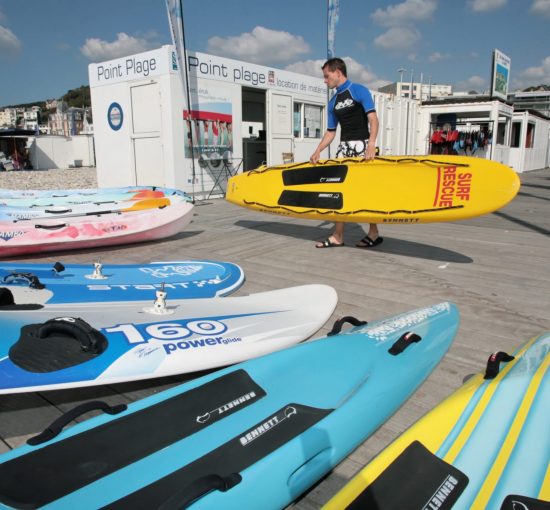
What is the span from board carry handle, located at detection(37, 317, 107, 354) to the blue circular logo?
8985mm

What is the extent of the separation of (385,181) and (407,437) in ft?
11.7

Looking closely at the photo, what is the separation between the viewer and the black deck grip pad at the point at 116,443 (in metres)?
1.25

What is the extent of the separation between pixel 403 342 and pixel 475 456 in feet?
2.41

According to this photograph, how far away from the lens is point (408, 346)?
7.08ft

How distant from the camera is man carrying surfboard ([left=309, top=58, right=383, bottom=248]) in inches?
182

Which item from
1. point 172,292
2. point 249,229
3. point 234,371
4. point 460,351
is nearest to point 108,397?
point 234,371

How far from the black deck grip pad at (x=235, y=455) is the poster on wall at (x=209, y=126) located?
8058 mm

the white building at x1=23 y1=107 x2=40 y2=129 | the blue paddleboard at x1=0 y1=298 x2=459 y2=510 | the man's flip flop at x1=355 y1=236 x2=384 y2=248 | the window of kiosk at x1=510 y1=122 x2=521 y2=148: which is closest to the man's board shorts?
the man's flip flop at x1=355 y1=236 x2=384 y2=248

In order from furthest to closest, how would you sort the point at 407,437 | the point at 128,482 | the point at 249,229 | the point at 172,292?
1. the point at 249,229
2. the point at 172,292
3. the point at 407,437
4. the point at 128,482

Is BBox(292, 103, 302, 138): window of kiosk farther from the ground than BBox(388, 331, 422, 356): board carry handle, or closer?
farther from the ground

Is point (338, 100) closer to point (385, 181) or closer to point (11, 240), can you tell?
point (385, 181)

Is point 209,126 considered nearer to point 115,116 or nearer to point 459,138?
point 115,116

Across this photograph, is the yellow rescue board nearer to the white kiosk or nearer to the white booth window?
the white kiosk

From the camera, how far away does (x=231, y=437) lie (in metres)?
1.49
